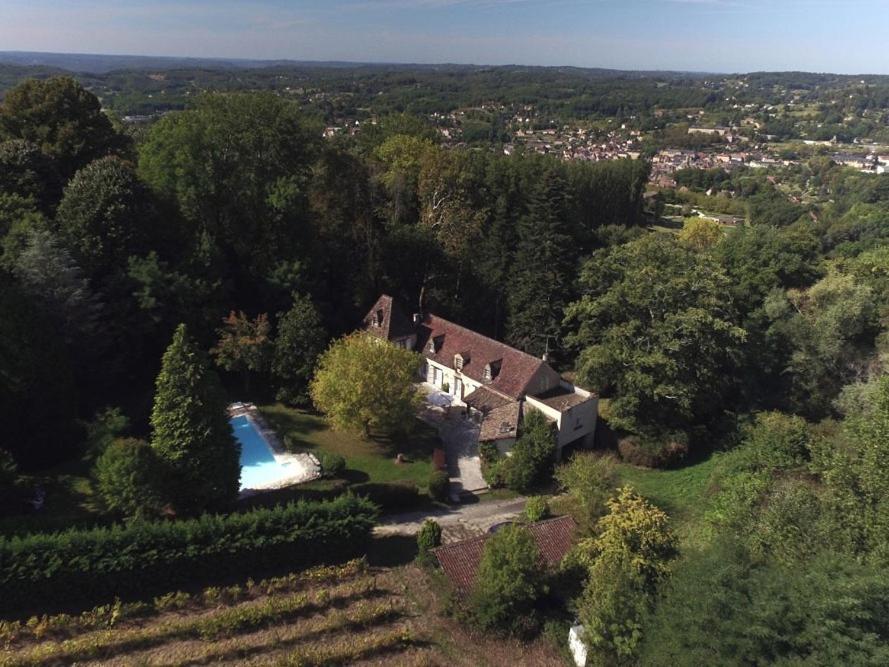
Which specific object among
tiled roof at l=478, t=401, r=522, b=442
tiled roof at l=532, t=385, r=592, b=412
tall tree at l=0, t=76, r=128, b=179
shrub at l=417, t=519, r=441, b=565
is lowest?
shrub at l=417, t=519, r=441, b=565

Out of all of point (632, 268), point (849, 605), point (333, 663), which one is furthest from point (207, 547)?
point (632, 268)

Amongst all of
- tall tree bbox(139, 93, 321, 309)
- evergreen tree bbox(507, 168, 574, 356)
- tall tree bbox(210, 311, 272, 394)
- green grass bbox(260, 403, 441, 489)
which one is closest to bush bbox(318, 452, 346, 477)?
green grass bbox(260, 403, 441, 489)

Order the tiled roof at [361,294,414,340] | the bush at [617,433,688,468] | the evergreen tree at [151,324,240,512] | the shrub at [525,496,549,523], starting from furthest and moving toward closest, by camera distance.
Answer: the tiled roof at [361,294,414,340], the bush at [617,433,688,468], the shrub at [525,496,549,523], the evergreen tree at [151,324,240,512]

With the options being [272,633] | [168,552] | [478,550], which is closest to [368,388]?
[478,550]

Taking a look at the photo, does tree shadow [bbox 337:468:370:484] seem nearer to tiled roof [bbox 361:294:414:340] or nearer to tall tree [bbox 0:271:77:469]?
tiled roof [bbox 361:294:414:340]

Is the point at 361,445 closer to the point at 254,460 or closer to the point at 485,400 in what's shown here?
the point at 254,460

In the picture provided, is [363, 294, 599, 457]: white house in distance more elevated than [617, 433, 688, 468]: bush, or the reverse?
[363, 294, 599, 457]: white house in distance

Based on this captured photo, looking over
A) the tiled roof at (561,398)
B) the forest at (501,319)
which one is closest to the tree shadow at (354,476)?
the forest at (501,319)
